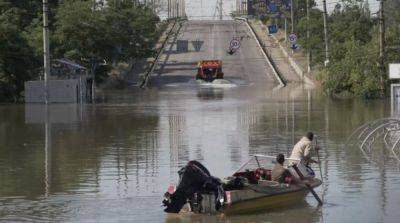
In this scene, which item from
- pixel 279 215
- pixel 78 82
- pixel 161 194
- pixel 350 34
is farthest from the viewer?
pixel 350 34

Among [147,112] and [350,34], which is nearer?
[147,112]

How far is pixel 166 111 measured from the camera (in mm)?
43562

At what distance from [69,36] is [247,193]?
51.0 meters

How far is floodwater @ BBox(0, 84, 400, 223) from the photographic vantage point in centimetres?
1667

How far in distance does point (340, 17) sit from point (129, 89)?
17256 mm

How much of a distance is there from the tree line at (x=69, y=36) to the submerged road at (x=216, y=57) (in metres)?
3.47

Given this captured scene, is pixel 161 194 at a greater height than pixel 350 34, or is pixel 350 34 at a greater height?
pixel 350 34

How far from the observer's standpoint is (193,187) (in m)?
15.7

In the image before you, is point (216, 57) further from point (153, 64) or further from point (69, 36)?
point (69, 36)

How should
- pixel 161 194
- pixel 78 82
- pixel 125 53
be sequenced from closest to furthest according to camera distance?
pixel 161 194 → pixel 78 82 → pixel 125 53

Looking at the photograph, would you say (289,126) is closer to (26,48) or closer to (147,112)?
(147,112)

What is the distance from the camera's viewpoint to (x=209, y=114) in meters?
41.2

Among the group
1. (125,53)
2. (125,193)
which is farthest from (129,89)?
(125,193)

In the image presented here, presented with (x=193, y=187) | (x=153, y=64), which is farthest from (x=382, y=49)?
(x=153, y=64)
